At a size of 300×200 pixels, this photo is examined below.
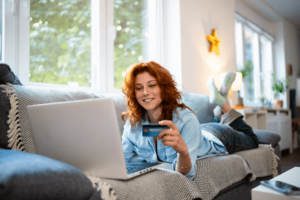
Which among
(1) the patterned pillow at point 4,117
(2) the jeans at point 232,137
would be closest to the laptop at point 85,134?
(1) the patterned pillow at point 4,117

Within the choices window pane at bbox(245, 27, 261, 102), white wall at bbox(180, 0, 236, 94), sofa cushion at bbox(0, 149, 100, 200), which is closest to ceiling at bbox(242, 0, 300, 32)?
window pane at bbox(245, 27, 261, 102)

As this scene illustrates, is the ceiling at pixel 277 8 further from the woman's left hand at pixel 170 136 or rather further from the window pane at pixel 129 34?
the woman's left hand at pixel 170 136

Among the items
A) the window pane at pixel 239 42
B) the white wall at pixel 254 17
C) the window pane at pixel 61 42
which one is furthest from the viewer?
the window pane at pixel 239 42

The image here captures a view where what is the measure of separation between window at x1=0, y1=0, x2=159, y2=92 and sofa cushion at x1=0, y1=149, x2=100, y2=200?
126 cm

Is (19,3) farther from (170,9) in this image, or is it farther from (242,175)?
(242,175)

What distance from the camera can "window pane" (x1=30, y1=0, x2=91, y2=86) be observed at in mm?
1771

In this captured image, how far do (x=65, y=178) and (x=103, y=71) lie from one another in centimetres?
170

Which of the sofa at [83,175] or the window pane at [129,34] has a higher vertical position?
the window pane at [129,34]

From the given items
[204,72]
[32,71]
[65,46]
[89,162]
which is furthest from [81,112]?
[204,72]

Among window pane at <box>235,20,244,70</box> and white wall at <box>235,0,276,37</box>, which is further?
window pane at <box>235,20,244,70</box>

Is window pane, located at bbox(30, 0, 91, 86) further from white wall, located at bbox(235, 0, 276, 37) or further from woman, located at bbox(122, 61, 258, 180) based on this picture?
white wall, located at bbox(235, 0, 276, 37)

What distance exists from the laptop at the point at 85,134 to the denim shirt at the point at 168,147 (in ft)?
1.12

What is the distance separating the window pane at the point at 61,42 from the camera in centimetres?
177

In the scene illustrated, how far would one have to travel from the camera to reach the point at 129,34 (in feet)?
8.24
